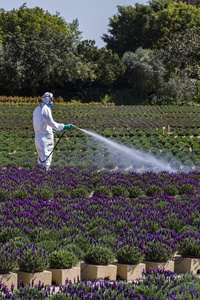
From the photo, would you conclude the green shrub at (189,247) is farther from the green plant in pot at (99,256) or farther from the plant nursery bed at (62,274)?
the plant nursery bed at (62,274)

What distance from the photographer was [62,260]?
223 inches

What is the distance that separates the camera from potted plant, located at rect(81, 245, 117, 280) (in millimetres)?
5820

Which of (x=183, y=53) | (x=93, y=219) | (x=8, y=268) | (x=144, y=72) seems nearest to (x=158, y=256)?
(x=93, y=219)

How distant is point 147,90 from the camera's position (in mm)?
62250

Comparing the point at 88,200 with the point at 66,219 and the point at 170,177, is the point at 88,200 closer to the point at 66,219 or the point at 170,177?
the point at 66,219

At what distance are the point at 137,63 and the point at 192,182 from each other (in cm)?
5119

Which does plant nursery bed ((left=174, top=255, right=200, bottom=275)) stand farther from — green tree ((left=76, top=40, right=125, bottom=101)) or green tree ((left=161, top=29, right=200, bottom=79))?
green tree ((left=161, top=29, right=200, bottom=79))

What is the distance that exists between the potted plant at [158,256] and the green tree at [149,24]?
62.7 meters

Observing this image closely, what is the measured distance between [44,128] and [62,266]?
673 centimetres

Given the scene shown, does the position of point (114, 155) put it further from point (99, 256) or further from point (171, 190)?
point (99, 256)

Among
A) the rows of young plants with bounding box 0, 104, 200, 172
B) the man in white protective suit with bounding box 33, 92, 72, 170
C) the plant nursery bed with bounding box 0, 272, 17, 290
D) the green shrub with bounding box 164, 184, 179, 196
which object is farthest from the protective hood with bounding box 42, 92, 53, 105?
the plant nursery bed with bounding box 0, 272, 17, 290

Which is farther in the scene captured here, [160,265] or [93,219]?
[93,219]

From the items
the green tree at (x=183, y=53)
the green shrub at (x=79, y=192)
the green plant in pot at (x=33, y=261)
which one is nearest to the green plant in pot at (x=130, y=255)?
the green plant in pot at (x=33, y=261)

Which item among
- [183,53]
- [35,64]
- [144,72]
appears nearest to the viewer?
[35,64]
